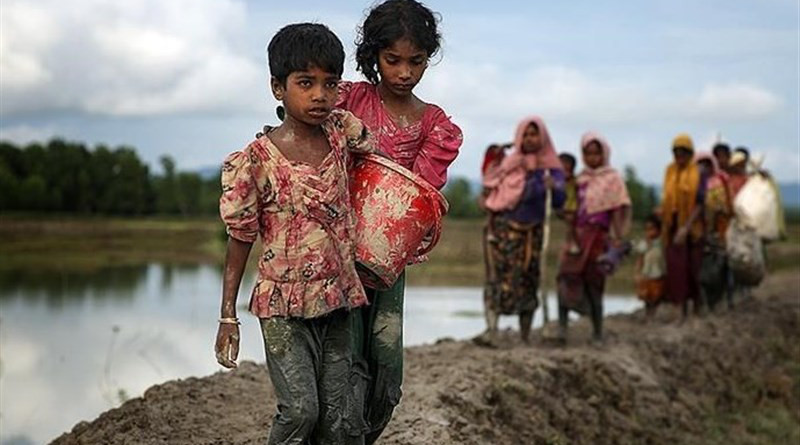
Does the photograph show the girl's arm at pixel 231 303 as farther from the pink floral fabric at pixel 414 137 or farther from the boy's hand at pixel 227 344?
the pink floral fabric at pixel 414 137

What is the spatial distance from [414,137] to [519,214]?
5.17 metres

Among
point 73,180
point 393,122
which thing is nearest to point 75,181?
point 73,180

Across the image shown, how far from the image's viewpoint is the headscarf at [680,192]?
475 inches

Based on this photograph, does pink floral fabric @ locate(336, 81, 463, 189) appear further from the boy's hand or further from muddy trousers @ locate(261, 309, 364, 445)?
the boy's hand

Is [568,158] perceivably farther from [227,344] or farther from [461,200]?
[461,200]

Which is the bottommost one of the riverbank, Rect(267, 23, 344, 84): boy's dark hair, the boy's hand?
the riverbank

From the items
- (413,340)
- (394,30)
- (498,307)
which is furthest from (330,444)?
(413,340)

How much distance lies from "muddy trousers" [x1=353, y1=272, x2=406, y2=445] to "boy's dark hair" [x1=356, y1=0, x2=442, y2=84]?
82 centimetres

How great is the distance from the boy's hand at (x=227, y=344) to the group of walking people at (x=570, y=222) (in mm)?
5557

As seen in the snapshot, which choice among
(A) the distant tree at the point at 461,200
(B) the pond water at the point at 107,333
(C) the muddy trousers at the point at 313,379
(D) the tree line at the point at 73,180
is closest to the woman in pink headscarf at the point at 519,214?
(B) the pond water at the point at 107,333

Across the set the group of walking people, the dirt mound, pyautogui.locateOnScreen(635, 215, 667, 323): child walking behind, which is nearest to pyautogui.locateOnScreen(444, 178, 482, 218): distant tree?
pyautogui.locateOnScreen(635, 215, 667, 323): child walking behind

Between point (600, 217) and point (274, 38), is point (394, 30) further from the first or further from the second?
point (600, 217)

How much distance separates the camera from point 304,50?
3.98 metres

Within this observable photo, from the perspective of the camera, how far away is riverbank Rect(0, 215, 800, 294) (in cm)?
2347
